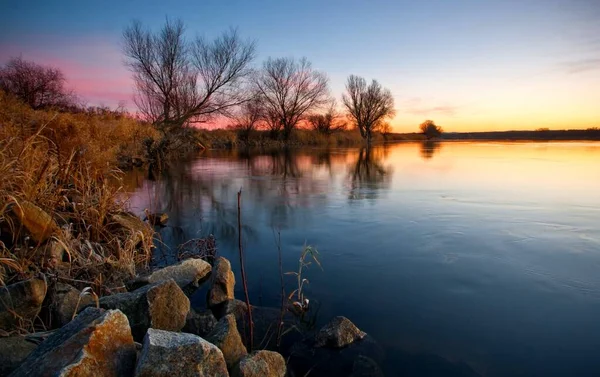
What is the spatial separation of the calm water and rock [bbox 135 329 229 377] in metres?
1.50

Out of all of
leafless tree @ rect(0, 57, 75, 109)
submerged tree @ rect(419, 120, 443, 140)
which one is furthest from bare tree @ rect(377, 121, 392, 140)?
leafless tree @ rect(0, 57, 75, 109)

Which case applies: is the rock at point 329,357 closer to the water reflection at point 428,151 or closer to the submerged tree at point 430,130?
the water reflection at point 428,151

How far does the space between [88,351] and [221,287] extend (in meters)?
1.92

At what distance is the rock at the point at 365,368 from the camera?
261 cm

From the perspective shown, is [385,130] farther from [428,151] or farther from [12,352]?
[12,352]

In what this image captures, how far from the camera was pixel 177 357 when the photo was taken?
5.93ft

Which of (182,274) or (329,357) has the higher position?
(182,274)

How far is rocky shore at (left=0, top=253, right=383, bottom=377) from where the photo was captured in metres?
1.79

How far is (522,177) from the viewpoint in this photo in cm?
1198

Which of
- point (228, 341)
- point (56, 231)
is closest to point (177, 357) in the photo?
point (228, 341)

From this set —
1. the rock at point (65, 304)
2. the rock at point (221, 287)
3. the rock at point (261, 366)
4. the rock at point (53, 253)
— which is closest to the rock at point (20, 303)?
the rock at point (65, 304)

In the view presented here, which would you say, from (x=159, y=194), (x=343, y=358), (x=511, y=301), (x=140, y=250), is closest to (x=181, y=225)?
(x=140, y=250)

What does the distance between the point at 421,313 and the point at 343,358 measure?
113cm

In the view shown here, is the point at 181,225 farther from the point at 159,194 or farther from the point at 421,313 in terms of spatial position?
the point at 421,313
